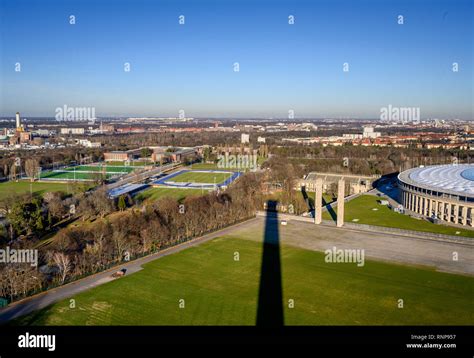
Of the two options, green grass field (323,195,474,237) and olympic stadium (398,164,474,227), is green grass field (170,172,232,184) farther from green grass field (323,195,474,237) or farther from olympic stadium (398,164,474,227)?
olympic stadium (398,164,474,227)

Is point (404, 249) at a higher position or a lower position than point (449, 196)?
lower

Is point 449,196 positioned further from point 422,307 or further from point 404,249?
point 422,307

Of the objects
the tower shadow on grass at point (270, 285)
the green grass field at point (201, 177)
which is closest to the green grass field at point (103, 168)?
the green grass field at point (201, 177)

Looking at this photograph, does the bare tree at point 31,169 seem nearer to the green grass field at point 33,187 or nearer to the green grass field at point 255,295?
the green grass field at point 33,187

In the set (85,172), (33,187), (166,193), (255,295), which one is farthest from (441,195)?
(85,172)
